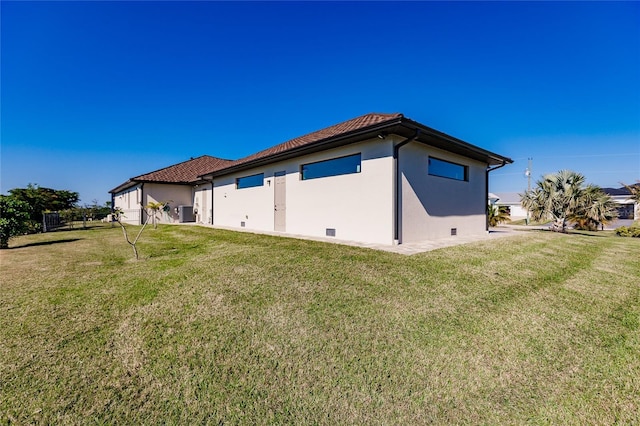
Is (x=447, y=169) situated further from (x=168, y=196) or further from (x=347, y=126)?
(x=168, y=196)

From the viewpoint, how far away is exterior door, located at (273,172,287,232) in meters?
10.6

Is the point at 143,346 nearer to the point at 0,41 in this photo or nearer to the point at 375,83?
the point at 0,41

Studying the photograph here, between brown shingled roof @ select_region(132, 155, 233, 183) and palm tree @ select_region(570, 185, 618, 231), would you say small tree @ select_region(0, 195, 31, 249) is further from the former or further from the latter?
palm tree @ select_region(570, 185, 618, 231)

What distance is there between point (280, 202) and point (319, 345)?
8.42 meters

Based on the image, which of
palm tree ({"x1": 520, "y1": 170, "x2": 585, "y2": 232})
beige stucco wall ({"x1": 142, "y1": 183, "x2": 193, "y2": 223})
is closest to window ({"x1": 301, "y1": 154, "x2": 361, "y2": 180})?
palm tree ({"x1": 520, "y1": 170, "x2": 585, "y2": 232})

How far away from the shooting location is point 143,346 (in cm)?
269

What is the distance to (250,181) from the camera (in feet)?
41.8

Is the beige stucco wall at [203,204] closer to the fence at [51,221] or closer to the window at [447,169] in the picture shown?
the fence at [51,221]

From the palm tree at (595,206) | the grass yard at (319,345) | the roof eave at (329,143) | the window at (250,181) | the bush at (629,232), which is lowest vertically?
the grass yard at (319,345)

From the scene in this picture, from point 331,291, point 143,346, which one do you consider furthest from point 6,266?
point 331,291

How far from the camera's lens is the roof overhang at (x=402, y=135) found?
6.59m

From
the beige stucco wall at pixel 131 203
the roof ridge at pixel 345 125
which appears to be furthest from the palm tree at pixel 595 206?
the beige stucco wall at pixel 131 203

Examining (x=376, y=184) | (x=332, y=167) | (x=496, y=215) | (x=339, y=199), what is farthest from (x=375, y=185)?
(x=496, y=215)

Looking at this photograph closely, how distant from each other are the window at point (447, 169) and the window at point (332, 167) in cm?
260
